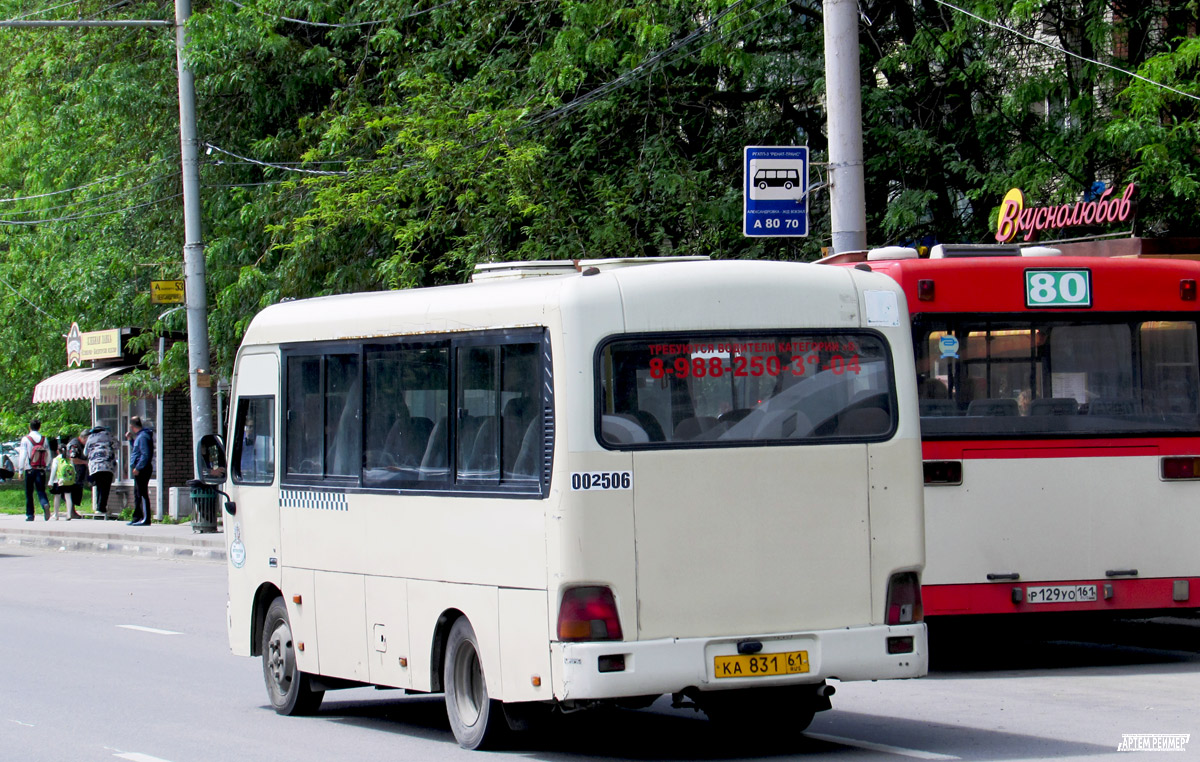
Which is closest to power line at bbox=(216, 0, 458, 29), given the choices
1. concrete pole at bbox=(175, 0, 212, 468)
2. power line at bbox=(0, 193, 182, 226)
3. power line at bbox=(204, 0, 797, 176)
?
concrete pole at bbox=(175, 0, 212, 468)

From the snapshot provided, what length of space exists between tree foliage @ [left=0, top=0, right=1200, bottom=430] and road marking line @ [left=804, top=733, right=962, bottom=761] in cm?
745

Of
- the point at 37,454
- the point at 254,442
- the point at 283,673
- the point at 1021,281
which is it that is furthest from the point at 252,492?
the point at 37,454

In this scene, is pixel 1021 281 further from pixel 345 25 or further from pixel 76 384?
pixel 76 384

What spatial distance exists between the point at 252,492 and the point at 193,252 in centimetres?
1551

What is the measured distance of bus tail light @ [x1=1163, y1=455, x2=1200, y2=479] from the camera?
11797 mm

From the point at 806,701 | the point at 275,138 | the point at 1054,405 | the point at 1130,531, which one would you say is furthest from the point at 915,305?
the point at 275,138

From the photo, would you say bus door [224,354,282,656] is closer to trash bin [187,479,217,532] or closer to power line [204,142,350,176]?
power line [204,142,350,176]

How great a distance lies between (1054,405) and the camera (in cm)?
1170

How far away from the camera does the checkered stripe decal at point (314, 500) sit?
381 inches

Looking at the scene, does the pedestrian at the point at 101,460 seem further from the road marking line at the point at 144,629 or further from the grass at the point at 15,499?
the road marking line at the point at 144,629

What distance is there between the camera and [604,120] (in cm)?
2139

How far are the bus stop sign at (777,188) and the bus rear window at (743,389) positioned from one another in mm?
6643

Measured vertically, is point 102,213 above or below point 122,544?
above

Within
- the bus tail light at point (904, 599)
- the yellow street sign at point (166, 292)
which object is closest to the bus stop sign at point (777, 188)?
the bus tail light at point (904, 599)
